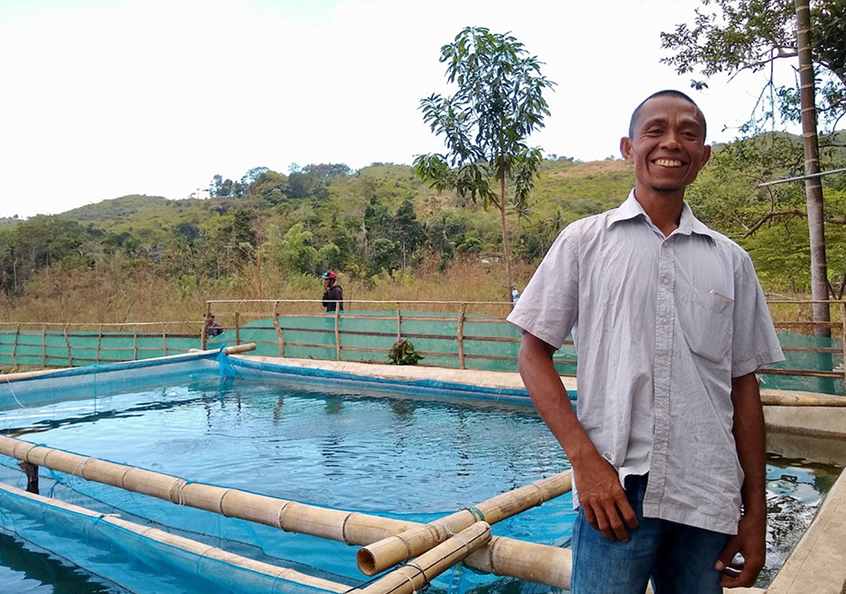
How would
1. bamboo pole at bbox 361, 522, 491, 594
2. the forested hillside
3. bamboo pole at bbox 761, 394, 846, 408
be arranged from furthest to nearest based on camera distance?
the forested hillside < bamboo pole at bbox 761, 394, 846, 408 < bamboo pole at bbox 361, 522, 491, 594

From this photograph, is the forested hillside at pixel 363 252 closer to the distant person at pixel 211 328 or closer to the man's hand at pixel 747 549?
the distant person at pixel 211 328

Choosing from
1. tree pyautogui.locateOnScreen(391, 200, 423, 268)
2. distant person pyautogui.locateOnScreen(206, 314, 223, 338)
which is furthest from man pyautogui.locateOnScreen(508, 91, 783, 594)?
tree pyautogui.locateOnScreen(391, 200, 423, 268)

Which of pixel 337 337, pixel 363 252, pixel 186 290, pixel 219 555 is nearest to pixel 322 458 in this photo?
pixel 219 555

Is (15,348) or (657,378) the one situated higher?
(657,378)

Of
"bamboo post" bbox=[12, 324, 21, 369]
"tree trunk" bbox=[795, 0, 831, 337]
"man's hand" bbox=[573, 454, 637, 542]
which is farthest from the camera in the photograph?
"bamboo post" bbox=[12, 324, 21, 369]

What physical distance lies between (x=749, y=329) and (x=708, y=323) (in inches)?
5.6

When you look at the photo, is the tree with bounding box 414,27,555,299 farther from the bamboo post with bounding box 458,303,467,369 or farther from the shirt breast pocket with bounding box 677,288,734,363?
the shirt breast pocket with bounding box 677,288,734,363

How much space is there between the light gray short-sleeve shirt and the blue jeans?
0.04 meters

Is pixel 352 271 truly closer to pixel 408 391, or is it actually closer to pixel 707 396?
pixel 408 391

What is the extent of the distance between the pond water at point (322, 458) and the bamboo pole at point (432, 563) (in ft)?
0.99

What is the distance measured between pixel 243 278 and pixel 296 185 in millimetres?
24742

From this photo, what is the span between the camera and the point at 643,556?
43.9 inches

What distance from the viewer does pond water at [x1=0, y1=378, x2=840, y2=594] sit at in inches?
133

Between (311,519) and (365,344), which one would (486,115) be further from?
(311,519)
